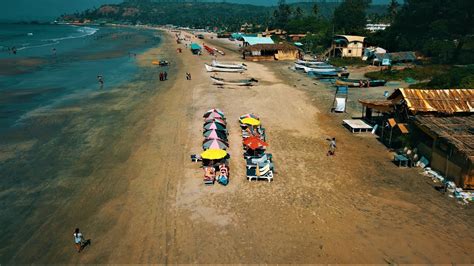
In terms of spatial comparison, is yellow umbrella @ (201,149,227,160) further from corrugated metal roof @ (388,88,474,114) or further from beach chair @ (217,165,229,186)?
corrugated metal roof @ (388,88,474,114)

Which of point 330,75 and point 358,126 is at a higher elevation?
point 330,75

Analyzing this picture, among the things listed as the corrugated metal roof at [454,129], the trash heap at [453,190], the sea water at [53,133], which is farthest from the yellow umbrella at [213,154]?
the corrugated metal roof at [454,129]

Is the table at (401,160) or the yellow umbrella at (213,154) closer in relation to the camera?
the yellow umbrella at (213,154)

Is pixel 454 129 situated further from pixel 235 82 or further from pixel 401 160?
pixel 235 82

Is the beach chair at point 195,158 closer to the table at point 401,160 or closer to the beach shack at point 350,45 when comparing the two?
the table at point 401,160

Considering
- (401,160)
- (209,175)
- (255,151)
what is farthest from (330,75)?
(209,175)

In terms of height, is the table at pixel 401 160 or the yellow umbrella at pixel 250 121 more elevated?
the yellow umbrella at pixel 250 121

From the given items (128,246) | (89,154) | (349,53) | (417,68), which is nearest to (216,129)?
(89,154)
